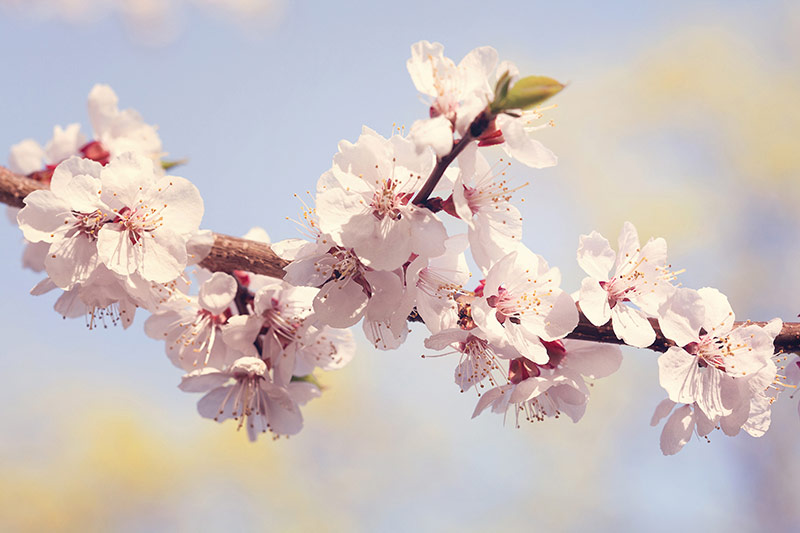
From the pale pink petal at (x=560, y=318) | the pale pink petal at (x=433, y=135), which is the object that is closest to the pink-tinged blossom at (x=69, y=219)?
the pale pink petal at (x=433, y=135)

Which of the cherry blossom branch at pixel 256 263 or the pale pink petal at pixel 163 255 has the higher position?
the pale pink petal at pixel 163 255

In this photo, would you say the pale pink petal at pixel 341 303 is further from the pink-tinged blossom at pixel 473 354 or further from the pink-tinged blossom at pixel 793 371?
the pink-tinged blossom at pixel 793 371

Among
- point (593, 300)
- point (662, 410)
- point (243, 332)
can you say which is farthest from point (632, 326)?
point (243, 332)

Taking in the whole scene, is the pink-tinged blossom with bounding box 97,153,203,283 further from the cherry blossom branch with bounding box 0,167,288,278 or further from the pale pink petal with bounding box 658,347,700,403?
the pale pink petal with bounding box 658,347,700,403

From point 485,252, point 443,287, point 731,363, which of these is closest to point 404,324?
point 443,287

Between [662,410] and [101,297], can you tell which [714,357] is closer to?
[662,410]

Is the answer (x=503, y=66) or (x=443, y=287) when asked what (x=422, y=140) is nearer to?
(x=503, y=66)
